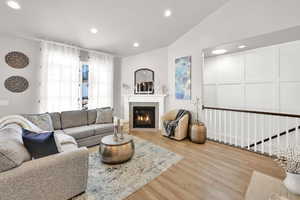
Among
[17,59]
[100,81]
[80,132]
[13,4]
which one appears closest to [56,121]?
[80,132]

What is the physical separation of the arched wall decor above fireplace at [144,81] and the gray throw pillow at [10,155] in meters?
3.87

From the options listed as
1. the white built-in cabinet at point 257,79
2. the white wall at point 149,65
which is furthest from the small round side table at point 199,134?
the white wall at point 149,65

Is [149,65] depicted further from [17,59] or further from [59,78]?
[17,59]

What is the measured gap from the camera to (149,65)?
5.13 meters

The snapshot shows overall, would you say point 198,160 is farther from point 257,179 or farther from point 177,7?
point 177,7

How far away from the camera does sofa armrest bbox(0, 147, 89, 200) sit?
4.30ft

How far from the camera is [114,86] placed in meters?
5.62

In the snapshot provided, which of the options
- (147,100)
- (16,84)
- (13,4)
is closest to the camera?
(13,4)

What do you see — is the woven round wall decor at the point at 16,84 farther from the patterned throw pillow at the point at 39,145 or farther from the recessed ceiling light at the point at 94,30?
A: the patterned throw pillow at the point at 39,145

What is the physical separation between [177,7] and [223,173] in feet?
11.5

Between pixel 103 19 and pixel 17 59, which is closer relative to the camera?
pixel 103 19

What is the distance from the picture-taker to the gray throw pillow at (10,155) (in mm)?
1305

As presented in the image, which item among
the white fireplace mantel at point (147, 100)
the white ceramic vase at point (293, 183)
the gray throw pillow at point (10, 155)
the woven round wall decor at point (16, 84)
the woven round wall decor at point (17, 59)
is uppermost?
the woven round wall decor at point (17, 59)

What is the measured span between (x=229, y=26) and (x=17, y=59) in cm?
531
